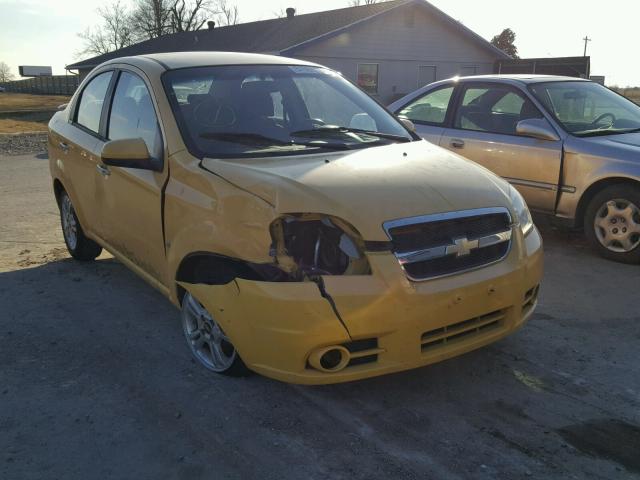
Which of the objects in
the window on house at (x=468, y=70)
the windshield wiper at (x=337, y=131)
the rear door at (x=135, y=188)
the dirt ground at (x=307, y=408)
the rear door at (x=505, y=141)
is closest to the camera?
the dirt ground at (x=307, y=408)

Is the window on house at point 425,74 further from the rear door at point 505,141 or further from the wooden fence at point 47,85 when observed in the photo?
the wooden fence at point 47,85

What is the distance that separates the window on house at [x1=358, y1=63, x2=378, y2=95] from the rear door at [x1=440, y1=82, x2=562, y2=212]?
1984 centimetres

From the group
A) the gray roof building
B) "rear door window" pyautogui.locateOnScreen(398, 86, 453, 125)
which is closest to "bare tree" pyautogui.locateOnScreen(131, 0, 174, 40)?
the gray roof building

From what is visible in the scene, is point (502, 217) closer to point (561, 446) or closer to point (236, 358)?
point (561, 446)

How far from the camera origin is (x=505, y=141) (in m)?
6.18

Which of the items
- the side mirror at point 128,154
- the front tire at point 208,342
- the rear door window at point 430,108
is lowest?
the front tire at point 208,342

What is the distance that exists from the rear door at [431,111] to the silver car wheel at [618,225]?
197cm

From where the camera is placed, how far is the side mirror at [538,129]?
570cm

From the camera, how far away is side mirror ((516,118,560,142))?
18.7ft

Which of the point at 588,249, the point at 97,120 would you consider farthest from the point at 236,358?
the point at 588,249

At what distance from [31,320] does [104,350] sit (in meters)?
0.87

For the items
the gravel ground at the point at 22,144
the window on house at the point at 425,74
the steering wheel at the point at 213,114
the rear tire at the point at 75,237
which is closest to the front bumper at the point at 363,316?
the steering wheel at the point at 213,114

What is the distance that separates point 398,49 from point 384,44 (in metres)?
0.83

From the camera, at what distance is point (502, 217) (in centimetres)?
326
